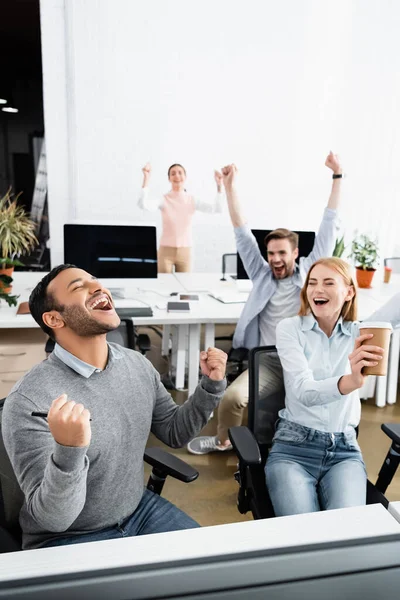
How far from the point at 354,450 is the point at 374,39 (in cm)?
565

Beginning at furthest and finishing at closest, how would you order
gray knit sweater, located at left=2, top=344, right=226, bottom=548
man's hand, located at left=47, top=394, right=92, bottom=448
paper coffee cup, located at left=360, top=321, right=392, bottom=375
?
paper coffee cup, located at left=360, top=321, right=392, bottom=375 < gray knit sweater, located at left=2, top=344, right=226, bottom=548 < man's hand, located at left=47, top=394, right=92, bottom=448

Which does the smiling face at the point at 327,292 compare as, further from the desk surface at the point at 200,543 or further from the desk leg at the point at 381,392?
the desk leg at the point at 381,392

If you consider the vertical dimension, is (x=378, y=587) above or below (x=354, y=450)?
above

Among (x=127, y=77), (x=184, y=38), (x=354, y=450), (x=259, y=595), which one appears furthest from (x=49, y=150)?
(x=259, y=595)

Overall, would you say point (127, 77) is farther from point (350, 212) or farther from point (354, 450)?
point (354, 450)

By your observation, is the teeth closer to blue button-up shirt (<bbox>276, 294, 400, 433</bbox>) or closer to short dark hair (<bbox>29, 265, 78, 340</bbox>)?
short dark hair (<bbox>29, 265, 78, 340</bbox>)

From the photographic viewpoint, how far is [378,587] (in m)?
0.48

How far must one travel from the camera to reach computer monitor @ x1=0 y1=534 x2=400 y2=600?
0.47m

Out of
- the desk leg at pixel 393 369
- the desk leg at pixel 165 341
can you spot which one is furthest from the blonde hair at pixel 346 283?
the desk leg at pixel 165 341

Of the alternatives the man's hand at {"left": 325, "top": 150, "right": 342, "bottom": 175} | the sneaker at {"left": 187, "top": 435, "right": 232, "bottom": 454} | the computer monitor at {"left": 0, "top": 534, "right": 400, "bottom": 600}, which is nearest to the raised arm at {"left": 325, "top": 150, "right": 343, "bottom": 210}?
the man's hand at {"left": 325, "top": 150, "right": 342, "bottom": 175}

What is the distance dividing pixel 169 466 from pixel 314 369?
68cm

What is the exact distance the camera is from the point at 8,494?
52.0 inches

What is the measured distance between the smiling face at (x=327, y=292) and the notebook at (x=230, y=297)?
4.57 feet

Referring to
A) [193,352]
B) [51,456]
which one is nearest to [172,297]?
[193,352]
